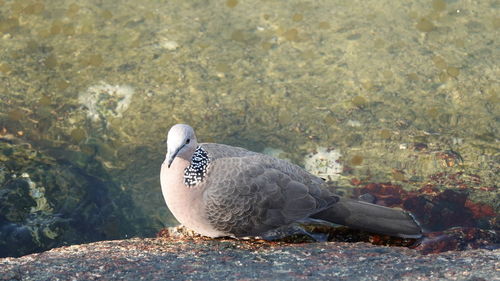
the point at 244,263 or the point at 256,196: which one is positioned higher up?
the point at 256,196

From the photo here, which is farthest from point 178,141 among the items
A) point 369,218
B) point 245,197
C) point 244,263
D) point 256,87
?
point 256,87

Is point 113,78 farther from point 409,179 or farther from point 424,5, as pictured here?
point 424,5

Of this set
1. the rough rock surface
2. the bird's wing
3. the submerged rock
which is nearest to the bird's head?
the bird's wing

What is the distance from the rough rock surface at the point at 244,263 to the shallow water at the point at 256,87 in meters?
1.06

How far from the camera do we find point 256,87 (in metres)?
5.80

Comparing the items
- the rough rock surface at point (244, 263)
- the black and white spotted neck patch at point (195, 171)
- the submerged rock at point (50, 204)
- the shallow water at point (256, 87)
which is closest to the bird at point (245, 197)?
the black and white spotted neck patch at point (195, 171)

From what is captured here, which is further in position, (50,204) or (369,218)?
(50,204)

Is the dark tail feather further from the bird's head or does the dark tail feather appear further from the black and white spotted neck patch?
the bird's head

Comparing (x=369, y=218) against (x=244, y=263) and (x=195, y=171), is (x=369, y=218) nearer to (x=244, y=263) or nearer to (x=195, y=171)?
(x=244, y=263)

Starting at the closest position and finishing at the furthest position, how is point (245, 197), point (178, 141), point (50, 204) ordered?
1. point (178, 141)
2. point (245, 197)
3. point (50, 204)

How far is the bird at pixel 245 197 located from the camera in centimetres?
390

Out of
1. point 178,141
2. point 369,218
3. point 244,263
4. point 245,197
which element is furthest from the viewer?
point 369,218

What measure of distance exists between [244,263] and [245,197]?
0.57m

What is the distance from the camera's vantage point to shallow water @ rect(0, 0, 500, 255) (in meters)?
5.11
